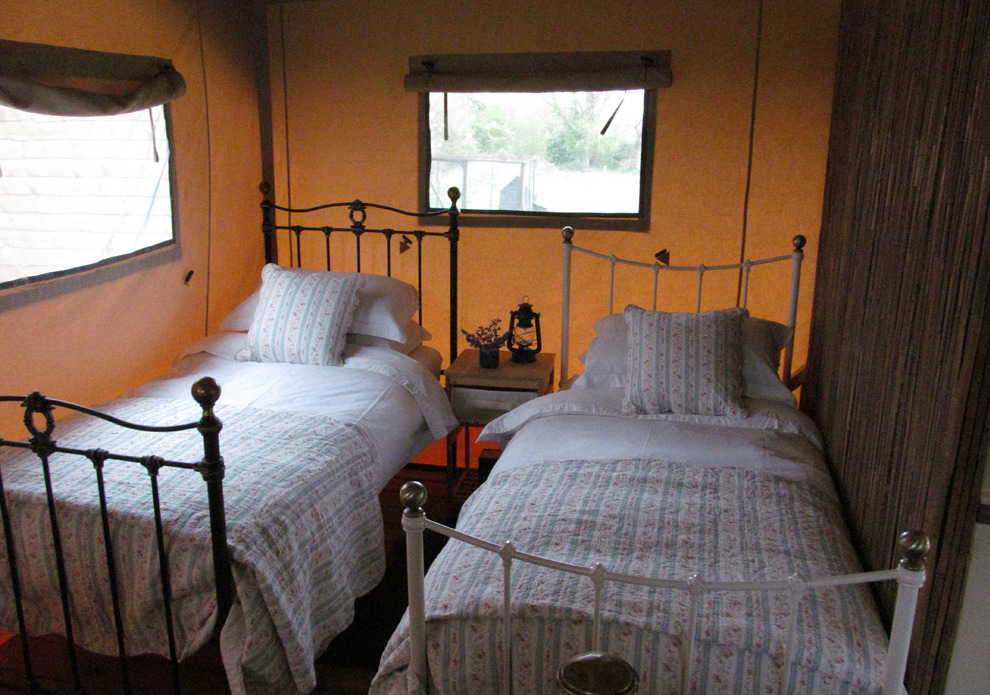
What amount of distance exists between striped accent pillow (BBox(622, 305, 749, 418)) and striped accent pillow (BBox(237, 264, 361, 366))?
1114 mm

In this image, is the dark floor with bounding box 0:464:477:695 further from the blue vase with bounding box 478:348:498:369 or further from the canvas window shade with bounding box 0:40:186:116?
the canvas window shade with bounding box 0:40:186:116

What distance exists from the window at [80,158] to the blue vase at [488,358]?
1.38 metres

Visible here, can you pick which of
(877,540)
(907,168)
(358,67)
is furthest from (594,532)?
(358,67)

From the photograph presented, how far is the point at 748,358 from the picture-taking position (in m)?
2.84

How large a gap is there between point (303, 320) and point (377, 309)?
32cm

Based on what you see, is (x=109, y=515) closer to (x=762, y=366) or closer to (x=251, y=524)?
(x=251, y=524)

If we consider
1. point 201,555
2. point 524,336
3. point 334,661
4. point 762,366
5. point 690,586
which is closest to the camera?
point 690,586

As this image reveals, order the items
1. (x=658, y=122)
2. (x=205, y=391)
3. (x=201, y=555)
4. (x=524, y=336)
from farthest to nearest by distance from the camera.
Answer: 1. (x=658, y=122)
2. (x=524, y=336)
3. (x=201, y=555)
4. (x=205, y=391)

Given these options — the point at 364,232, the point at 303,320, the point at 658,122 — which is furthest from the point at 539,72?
the point at 303,320

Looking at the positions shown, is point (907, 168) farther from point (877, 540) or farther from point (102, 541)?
point (102, 541)

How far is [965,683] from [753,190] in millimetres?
2453

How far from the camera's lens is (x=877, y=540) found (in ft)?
6.45

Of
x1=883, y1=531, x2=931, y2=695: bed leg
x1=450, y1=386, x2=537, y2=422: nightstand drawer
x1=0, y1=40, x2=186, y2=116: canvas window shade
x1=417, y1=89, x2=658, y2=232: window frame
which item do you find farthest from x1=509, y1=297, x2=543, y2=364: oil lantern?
x1=883, y1=531, x2=931, y2=695: bed leg

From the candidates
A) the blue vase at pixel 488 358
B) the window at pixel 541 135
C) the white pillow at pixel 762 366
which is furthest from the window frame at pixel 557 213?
the white pillow at pixel 762 366
